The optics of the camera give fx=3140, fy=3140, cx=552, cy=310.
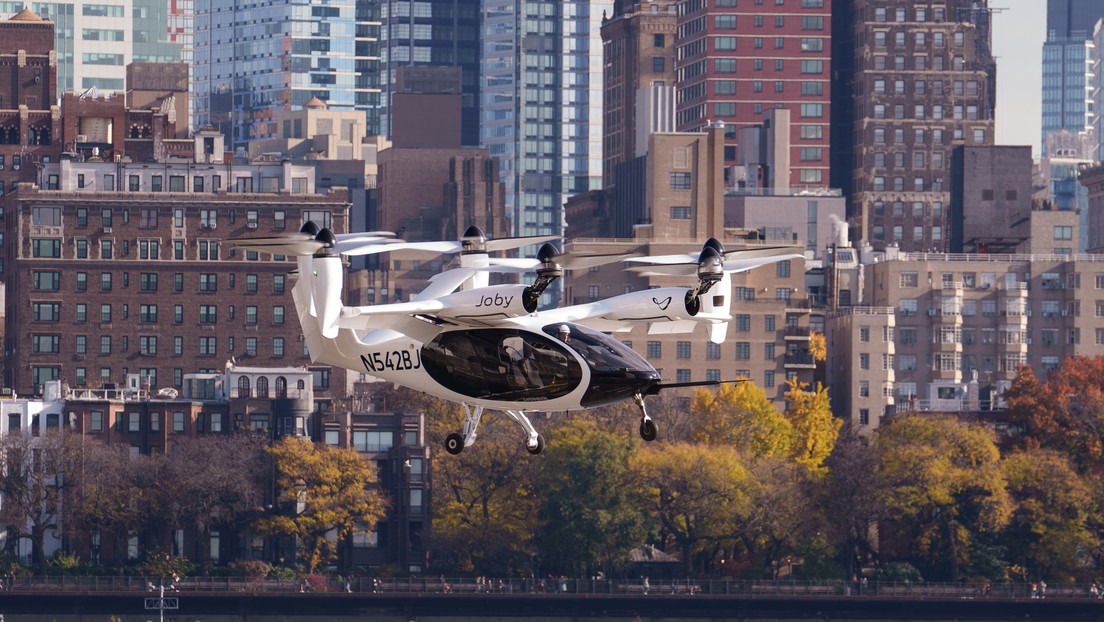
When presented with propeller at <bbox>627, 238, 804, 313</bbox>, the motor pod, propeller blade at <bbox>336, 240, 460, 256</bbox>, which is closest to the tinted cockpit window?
propeller blade at <bbox>336, 240, 460, 256</bbox>

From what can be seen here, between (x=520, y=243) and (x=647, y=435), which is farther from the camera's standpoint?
(x=520, y=243)

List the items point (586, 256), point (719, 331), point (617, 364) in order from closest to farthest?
1. point (586, 256)
2. point (617, 364)
3. point (719, 331)

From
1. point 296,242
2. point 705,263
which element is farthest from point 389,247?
point 705,263

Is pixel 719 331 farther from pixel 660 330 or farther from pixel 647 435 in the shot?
pixel 647 435

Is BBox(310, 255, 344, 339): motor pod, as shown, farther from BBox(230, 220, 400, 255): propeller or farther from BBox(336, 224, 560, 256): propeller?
BBox(336, 224, 560, 256): propeller

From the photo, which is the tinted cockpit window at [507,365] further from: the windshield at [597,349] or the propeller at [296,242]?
the propeller at [296,242]

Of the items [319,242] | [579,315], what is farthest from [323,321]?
[579,315]

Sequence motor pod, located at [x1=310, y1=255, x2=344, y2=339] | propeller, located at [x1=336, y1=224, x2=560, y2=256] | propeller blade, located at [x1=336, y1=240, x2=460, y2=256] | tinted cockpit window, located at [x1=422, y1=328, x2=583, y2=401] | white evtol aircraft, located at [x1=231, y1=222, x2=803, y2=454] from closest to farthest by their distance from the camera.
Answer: white evtol aircraft, located at [x1=231, y1=222, x2=803, y2=454] < tinted cockpit window, located at [x1=422, y1=328, x2=583, y2=401] < motor pod, located at [x1=310, y1=255, x2=344, y2=339] < propeller blade, located at [x1=336, y1=240, x2=460, y2=256] < propeller, located at [x1=336, y1=224, x2=560, y2=256]

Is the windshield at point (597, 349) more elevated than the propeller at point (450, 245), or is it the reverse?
the propeller at point (450, 245)

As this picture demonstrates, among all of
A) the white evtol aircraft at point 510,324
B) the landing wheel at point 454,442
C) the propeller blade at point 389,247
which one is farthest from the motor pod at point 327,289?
the landing wheel at point 454,442
